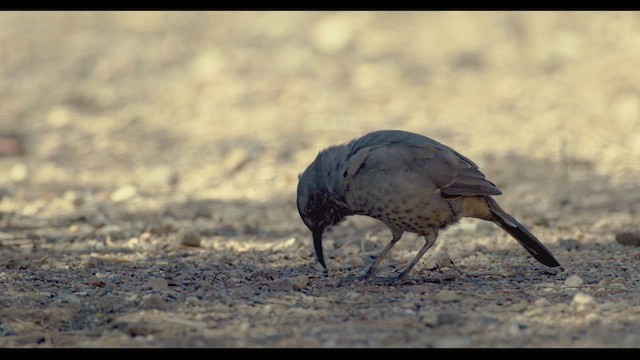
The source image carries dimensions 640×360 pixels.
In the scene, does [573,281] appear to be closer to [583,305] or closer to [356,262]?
[583,305]

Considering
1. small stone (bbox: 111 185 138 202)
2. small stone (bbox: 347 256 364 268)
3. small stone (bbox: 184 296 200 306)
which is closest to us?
small stone (bbox: 184 296 200 306)

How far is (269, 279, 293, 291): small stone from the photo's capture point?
5.37m

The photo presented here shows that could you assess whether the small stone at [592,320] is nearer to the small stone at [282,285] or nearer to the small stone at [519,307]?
the small stone at [519,307]

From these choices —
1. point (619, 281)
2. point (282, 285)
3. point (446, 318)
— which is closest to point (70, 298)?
point (282, 285)

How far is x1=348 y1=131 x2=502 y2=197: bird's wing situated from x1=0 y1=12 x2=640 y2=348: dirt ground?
1.76 ft

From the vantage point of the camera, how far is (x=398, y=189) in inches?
220

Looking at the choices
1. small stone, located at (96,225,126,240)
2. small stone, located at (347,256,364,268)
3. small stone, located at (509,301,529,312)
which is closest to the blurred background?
small stone, located at (96,225,126,240)

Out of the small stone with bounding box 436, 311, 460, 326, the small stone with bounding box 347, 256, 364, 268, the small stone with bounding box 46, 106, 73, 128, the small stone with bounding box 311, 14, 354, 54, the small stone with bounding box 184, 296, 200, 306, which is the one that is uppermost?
the small stone with bounding box 311, 14, 354, 54

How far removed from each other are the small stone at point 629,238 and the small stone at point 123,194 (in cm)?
426

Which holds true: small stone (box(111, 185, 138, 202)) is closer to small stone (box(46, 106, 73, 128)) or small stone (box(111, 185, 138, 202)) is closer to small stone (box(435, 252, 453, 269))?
small stone (box(46, 106, 73, 128))

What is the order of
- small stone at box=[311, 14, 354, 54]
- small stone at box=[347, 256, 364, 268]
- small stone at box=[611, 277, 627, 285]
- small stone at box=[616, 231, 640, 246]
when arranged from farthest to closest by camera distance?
small stone at box=[311, 14, 354, 54] → small stone at box=[616, 231, 640, 246] → small stone at box=[347, 256, 364, 268] → small stone at box=[611, 277, 627, 285]

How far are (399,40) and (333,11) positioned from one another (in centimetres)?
130

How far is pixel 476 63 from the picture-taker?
12945 millimetres

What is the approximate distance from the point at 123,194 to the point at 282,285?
381cm
